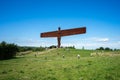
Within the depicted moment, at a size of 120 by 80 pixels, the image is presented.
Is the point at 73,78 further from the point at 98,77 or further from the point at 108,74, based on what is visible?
the point at 108,74

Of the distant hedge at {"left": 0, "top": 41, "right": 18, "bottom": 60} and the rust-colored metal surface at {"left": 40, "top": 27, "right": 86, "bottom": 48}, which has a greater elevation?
the rust-colored metal surface at {"left": 40, "top": 27, "right": 86, "bottom": 48}

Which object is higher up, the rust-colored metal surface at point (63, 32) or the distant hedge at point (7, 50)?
the rust-colored metal surface at point (63, 32)

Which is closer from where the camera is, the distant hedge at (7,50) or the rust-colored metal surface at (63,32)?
the distant hedge at (7,50)

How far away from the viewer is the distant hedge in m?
37.0

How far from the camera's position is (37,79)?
12352mm

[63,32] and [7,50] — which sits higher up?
[63,32]

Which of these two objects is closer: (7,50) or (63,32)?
(7,50)

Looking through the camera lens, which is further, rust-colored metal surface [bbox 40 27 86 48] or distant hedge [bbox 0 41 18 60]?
rust-colored metal surface [bbox 40 27 86 48]

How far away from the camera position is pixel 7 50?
1467 inches

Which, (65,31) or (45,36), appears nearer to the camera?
(65,31)

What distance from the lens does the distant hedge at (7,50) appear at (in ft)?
121

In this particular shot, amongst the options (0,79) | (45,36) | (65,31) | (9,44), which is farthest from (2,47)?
(0,79)

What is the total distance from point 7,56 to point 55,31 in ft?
44.7

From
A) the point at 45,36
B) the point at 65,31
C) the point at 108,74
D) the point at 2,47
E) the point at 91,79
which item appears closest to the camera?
the point at 91,79
